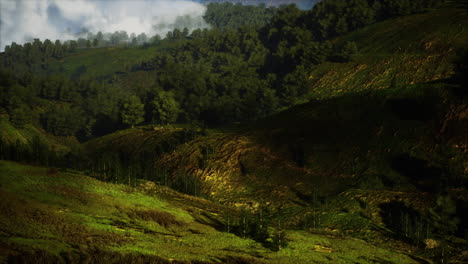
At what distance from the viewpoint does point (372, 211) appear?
60719 millimetres

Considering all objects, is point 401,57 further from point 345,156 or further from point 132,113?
point 132,113

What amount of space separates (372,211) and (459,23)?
120994 mm

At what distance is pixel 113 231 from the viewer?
117 ft

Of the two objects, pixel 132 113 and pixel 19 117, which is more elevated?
pixel 132 113

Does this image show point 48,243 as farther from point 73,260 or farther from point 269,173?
point 269,173

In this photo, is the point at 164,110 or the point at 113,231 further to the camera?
the point at 164,110

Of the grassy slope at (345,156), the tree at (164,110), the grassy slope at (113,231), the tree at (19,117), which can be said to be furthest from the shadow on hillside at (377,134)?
the tree at (19,117)

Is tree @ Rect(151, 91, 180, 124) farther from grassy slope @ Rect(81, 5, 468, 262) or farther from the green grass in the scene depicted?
the green grass

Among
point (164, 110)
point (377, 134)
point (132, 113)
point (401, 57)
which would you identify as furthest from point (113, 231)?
point (132, 113)

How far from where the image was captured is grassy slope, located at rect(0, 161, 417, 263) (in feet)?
100

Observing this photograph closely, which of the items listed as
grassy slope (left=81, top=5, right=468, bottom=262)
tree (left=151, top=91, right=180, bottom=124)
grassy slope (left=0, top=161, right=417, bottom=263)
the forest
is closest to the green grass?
the forest

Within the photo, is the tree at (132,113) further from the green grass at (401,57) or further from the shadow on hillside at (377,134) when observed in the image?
the shadow on hillside at (377,134)

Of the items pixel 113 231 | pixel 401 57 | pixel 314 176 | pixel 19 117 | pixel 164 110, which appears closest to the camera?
pixel 113 231

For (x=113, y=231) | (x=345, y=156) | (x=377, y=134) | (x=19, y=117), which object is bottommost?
(x=113, y=231)
